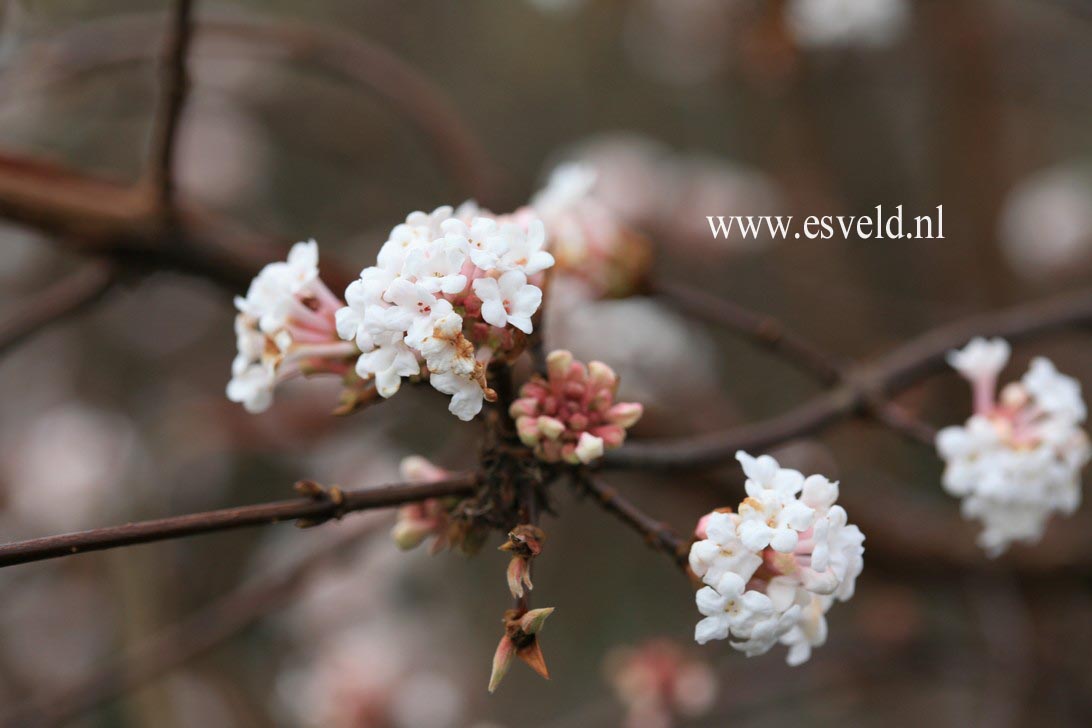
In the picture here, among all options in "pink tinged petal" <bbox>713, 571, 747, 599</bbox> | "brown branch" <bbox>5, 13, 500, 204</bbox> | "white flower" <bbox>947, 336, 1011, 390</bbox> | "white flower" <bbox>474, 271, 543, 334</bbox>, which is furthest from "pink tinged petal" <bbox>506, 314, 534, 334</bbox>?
"brown branch" <bbox>5, 13, 500, 204</bbox>

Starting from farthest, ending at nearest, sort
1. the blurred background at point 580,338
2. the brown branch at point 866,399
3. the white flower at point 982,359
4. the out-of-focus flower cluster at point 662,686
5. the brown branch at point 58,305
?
1. the blurred background at point 580,338
2. the out-of-focus flower cluster at point 662,686
3. the brown branch at point 58,305
4. the white flower at point 982,359
5. the brown branch at point 866,399

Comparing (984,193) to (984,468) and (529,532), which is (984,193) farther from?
(529,532)

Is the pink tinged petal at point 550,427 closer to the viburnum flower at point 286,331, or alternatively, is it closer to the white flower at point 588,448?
the white flower at point 588,448

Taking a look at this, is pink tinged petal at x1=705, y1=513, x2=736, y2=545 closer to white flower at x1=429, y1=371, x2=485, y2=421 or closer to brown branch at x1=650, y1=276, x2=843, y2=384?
white flower at x1=429, y1=371, x2=485, y2=421

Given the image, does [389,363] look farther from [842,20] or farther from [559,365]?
[842,20]

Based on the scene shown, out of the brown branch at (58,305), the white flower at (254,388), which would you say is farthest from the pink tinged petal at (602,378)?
the brown branch at (58,305)

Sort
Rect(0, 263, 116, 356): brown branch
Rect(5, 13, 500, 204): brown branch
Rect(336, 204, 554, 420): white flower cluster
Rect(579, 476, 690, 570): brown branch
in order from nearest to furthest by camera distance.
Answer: Rect(336, 204, 554, 420): white flower cluster < Rect(579, 476, 690, 570): brown branch < Rect(0, 263, 116, 356): brown branch < Rect(5, 13, 500, 204): brown branch

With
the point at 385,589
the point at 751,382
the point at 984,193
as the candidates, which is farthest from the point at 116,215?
the point at 751,382
